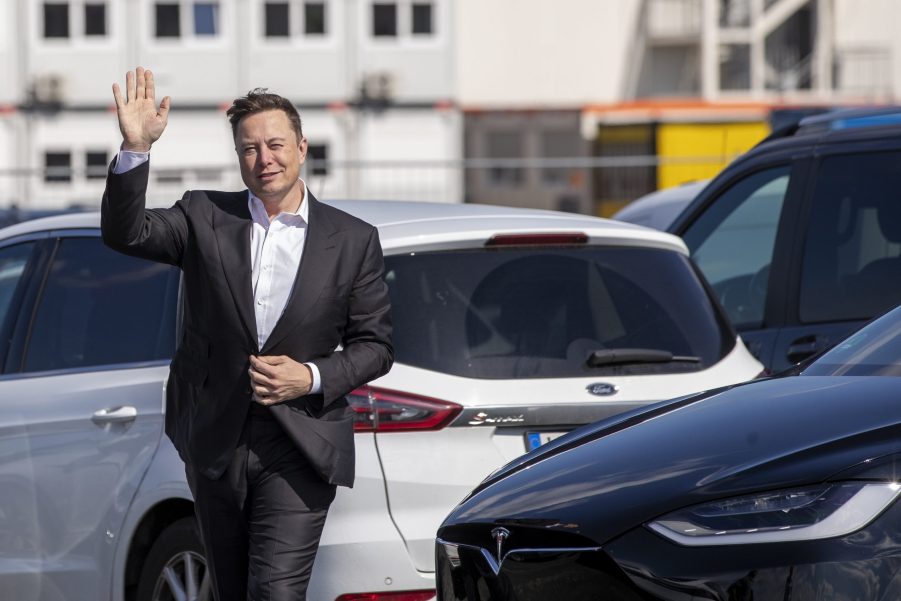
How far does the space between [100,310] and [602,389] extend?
190 centimetres

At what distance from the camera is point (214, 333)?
4176 mm

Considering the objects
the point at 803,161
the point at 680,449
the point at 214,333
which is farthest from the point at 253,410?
the point at 803,161

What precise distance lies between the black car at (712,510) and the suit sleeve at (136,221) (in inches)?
41.9

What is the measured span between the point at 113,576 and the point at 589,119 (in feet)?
124

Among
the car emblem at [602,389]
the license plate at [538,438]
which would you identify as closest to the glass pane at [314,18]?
the car emblem at [602,389]

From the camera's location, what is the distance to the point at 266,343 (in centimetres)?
416

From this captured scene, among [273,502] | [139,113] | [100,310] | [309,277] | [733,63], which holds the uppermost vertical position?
[733,63]

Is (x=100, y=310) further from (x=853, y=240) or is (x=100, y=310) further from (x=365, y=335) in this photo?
(x=853, y=240)

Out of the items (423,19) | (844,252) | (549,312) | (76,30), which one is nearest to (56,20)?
(76,30)

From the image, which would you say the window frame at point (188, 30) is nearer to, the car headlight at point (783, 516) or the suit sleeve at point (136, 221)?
the suit sleeve at point (136, 221)

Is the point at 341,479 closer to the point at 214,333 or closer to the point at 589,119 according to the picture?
the point at 214,333

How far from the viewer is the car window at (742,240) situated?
6.61 m

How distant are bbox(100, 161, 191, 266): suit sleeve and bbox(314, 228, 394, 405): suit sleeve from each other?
0.51 m

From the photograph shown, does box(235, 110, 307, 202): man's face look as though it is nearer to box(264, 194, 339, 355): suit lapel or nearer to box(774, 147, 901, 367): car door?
box(264, 194, 339, 355): suit lapel
